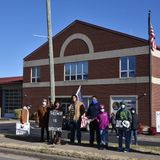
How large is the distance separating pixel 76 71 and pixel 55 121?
2849cm

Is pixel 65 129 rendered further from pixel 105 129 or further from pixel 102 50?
pixel 102 50

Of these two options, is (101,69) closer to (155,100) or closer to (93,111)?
(155,100)

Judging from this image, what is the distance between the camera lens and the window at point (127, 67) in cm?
3972

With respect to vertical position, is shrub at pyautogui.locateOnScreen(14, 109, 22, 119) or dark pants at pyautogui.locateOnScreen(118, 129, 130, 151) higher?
shrub at pyautogui.locateOnScreen(14, 109, 22, 119)

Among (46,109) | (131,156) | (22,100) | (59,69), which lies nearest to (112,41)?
(59,69)

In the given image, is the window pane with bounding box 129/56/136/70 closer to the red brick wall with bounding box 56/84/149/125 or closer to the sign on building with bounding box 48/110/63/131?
the red brick wall with bounding box 56/84/149/125

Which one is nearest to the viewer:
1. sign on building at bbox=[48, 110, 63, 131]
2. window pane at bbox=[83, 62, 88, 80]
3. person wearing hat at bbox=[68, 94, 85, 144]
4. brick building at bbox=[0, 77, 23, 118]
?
person wearing hat at bbox=[68, 94, 85, 144]

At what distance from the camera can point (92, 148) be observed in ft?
50.2

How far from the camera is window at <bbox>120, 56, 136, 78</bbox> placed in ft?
130

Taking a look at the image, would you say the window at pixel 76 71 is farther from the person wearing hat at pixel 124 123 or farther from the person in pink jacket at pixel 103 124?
the person wearing hat at pixel 124 123

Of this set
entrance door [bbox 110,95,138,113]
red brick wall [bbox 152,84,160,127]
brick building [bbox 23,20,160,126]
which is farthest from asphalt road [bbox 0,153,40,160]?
entrance door [bbox 110,95,138,113]

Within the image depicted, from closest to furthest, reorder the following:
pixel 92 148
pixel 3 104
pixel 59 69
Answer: pixel 92 148
pixel 59 69
pixel 3 104

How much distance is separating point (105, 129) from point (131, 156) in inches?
98.1

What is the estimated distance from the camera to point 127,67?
40.2 m
